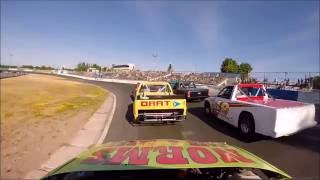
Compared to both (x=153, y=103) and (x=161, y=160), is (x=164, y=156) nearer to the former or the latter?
(x=161, y=160)

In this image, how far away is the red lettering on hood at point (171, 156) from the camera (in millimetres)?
2926

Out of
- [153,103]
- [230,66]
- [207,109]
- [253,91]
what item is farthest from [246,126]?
[230,66]

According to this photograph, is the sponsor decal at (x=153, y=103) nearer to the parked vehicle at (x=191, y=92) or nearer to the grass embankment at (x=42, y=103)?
the grass embankment at (x=42, y=103)

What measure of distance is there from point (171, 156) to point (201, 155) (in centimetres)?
31

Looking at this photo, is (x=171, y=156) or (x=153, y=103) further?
(x=153, y=103)

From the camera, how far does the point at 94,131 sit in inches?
493

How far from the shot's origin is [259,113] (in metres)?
9.66

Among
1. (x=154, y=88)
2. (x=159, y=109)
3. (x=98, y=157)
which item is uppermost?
(x=154, y=88)

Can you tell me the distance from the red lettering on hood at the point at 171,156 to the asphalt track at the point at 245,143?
412 centimetres

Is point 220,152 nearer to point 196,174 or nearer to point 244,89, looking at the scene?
point 196,174

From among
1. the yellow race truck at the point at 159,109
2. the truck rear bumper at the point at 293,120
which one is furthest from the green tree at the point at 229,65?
the truck rear bumper at the point at 293,120

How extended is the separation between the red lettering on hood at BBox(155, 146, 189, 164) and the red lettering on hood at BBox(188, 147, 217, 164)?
0.36 feet

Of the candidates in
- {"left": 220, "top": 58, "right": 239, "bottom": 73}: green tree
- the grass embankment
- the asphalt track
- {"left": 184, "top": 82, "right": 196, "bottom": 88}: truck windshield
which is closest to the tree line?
{"left": 220, "top": 58, "right": 239, "bottom": 73}: green tree

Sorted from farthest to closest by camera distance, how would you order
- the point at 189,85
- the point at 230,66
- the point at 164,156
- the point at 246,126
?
the point at 230,66, the point at 189,85, the point at 246,126, the point at 164,156
